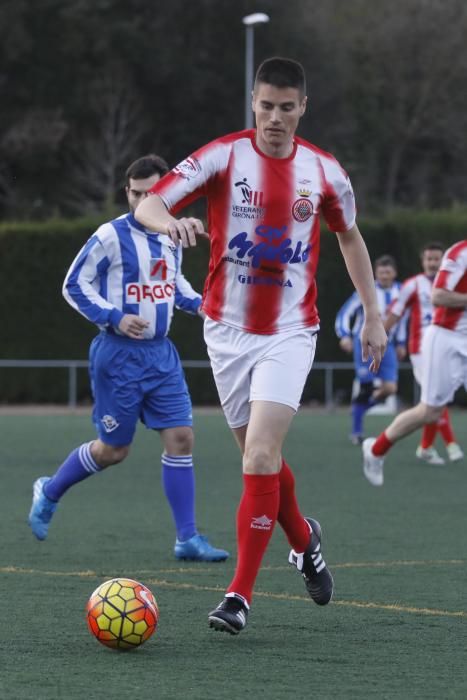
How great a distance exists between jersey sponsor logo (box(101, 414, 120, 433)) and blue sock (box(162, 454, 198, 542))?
35cm

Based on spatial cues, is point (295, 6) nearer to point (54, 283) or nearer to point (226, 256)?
point (54, 283)

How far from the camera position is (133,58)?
135 feet

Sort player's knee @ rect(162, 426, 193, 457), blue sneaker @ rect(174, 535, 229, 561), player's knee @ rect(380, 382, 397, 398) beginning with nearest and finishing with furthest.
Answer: blue sneaker @ rect(174, 535, 229, 561) → player's knee @ rect(162, 426, 193, 457) → player's knee @ rect(380, 382, 397, 398)

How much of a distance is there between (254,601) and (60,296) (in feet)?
64.0

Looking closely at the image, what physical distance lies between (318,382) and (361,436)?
8107 millimetres

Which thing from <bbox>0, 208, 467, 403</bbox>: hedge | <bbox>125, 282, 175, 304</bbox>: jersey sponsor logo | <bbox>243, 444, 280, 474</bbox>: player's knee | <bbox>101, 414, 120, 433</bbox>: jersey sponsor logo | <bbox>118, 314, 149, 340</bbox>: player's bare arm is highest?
<bbox>125, 282, 175, 304</bbox>: jersey sponsor logo

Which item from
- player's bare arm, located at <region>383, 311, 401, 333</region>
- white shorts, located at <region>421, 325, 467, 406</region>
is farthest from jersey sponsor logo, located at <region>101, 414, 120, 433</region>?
player's bare arm, located at <region>383, 311, 401, 333</region>

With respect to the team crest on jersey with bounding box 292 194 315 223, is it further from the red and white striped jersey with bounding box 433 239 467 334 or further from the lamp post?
the lamp post

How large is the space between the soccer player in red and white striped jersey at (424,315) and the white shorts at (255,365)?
8.24m

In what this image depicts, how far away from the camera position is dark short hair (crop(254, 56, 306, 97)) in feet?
19.2

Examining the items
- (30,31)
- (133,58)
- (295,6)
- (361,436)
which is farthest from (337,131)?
(361,436)

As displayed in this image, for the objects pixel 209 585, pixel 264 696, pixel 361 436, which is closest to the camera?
pixel 264 696

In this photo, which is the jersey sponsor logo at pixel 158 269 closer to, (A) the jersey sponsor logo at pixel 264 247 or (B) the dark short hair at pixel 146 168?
(B) the dark short hair at pixel 146 168

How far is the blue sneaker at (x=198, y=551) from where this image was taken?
8.11 metres
